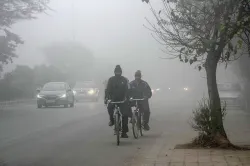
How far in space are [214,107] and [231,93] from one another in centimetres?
2059

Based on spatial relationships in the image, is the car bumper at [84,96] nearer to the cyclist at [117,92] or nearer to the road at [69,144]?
the road at [69,144]

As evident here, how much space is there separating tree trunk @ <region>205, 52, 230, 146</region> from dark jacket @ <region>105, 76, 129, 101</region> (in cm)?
244

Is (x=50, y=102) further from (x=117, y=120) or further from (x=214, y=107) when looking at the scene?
(x=214, y=107)

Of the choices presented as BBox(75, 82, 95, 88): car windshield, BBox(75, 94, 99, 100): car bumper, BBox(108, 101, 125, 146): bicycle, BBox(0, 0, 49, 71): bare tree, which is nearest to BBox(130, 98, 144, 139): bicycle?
BBox(108, 101, 125, 146): bicycle

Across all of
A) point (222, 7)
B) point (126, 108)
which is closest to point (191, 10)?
point (222, 7)

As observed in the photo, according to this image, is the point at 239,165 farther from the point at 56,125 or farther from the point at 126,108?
the point at 56,125

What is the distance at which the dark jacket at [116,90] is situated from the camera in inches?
475

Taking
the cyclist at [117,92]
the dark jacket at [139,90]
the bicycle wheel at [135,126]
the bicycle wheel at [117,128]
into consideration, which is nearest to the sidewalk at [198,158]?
the bicycle wheel at [117,128]

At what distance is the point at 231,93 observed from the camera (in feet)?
99.8

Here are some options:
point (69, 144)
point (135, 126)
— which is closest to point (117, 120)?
point (69, 144)

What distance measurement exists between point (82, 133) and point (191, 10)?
19.8ft

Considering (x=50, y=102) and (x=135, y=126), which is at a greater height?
(x=50, y=102)

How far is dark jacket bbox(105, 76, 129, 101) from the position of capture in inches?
475

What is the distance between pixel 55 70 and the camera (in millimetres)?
52250
